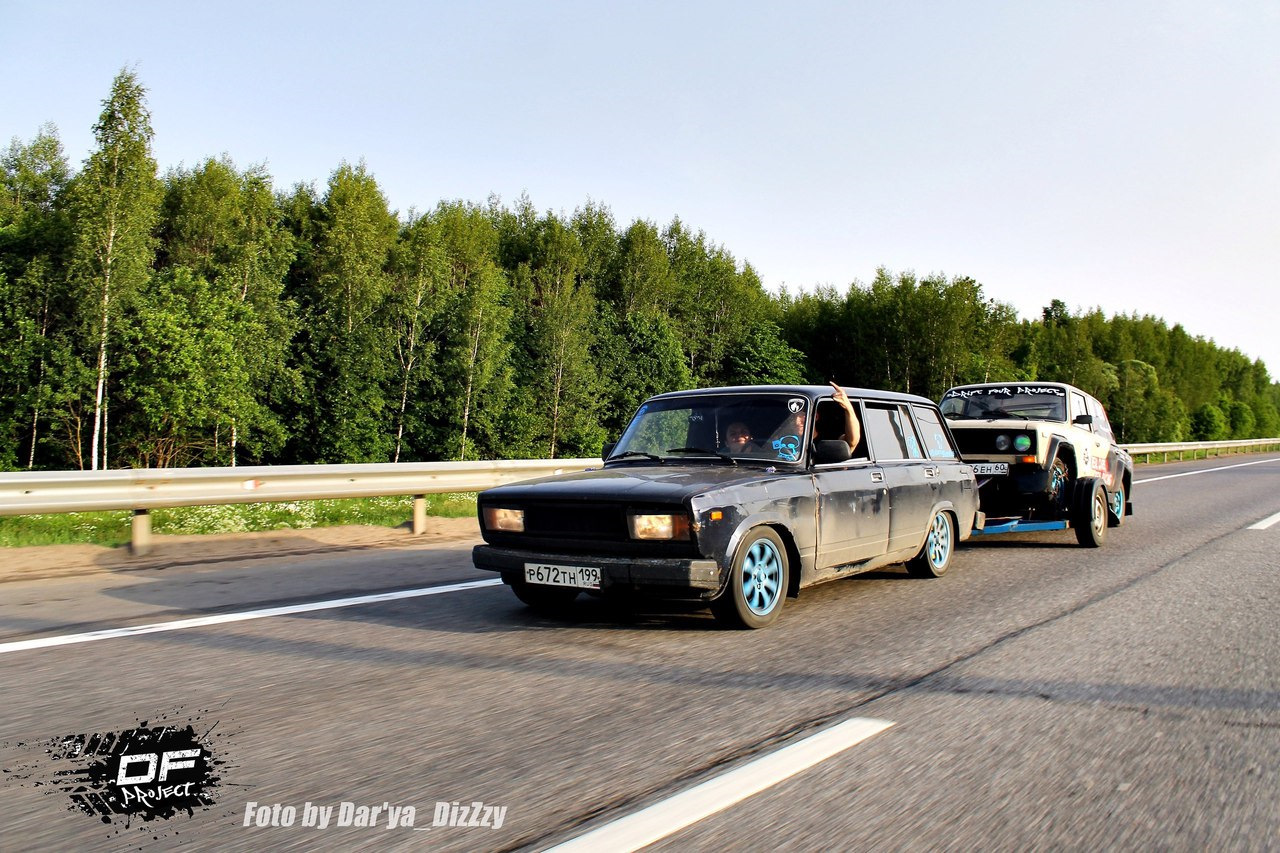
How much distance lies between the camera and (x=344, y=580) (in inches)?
303

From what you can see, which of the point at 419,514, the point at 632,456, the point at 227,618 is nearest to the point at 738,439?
the point at 632,456

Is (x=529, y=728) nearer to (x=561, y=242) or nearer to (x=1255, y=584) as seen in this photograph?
(x=1255, y=584)

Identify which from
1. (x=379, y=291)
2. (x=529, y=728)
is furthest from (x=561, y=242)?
(x=529, y=728)

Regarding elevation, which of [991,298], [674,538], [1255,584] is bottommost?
[1255,584]

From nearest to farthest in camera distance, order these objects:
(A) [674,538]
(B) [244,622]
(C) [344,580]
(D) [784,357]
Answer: (A) [674,538]
(B) [244,622]
(C) [344,580]
(D) [784,357]

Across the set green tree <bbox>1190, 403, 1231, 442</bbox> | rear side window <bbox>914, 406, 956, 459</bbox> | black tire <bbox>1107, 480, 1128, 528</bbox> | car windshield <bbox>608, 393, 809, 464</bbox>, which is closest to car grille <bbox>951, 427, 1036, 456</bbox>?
rear side window <bbox>914, 406, 956, 459</bbox>

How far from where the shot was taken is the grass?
9586mm

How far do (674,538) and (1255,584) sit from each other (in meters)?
5.47

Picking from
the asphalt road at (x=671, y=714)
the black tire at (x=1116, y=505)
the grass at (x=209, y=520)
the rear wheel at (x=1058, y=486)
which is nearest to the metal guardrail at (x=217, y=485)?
the grass at (x=209, y=520)

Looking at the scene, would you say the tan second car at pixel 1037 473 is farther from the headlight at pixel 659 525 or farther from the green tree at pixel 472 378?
the green tree at pixel 472 378

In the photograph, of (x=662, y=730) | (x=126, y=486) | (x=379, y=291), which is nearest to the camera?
(x=662, y=730)

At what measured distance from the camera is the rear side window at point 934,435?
27.3ft

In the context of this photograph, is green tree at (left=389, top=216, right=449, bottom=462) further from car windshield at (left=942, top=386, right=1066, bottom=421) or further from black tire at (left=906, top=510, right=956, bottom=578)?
black tire at (left=906, top=510, right=956, bottom=578)

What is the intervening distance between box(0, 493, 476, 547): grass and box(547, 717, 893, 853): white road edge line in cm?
827
